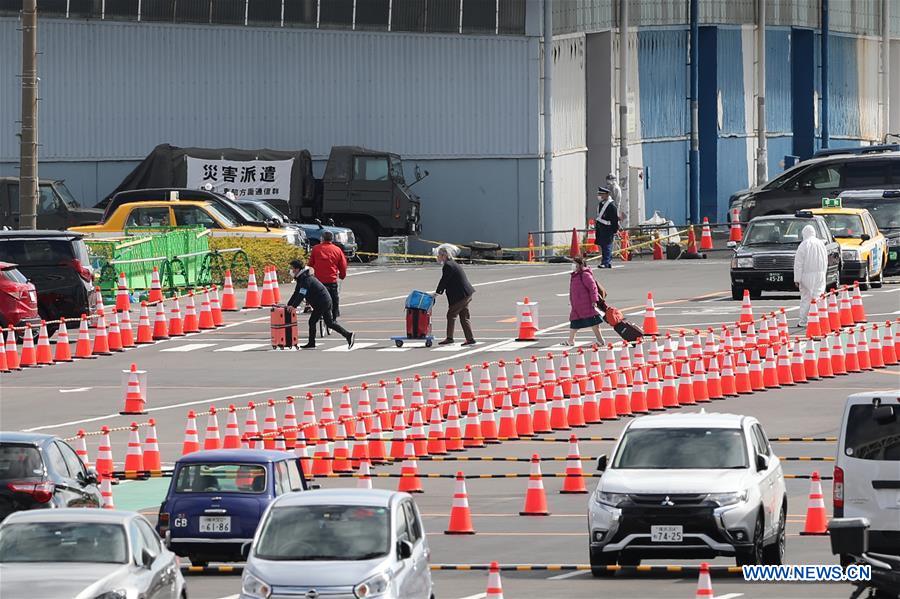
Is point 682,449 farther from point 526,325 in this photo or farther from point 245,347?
point 245,347

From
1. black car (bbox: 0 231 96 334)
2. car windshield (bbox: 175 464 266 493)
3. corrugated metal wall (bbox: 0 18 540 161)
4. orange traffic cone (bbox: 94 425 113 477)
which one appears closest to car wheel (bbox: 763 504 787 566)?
car windshield (bbox: 175 464 266 493)

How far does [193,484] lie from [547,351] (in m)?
16.1

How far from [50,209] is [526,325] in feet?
60.6

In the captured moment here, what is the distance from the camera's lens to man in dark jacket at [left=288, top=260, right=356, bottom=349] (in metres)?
34.5

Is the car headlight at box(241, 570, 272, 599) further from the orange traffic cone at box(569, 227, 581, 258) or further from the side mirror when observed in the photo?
the orange traffic cone at box(569, 227, 581, 258)

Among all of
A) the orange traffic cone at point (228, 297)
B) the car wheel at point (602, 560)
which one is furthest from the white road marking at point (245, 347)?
the car wheel at point (602, 560)

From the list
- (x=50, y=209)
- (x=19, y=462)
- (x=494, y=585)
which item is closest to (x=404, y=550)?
(x=494, y=585)


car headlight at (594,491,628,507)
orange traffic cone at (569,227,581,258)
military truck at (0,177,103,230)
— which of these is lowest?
car headlight at (594,491,628,507)

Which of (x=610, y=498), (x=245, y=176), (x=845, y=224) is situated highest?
(x=245, y=176)

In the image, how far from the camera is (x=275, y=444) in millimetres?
23469

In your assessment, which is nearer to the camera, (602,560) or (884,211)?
(602,560)

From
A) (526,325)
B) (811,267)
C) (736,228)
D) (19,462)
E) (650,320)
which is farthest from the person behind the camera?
(736,228)

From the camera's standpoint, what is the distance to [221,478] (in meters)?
18.1

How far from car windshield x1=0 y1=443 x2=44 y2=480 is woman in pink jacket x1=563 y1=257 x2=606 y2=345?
16182 mm
